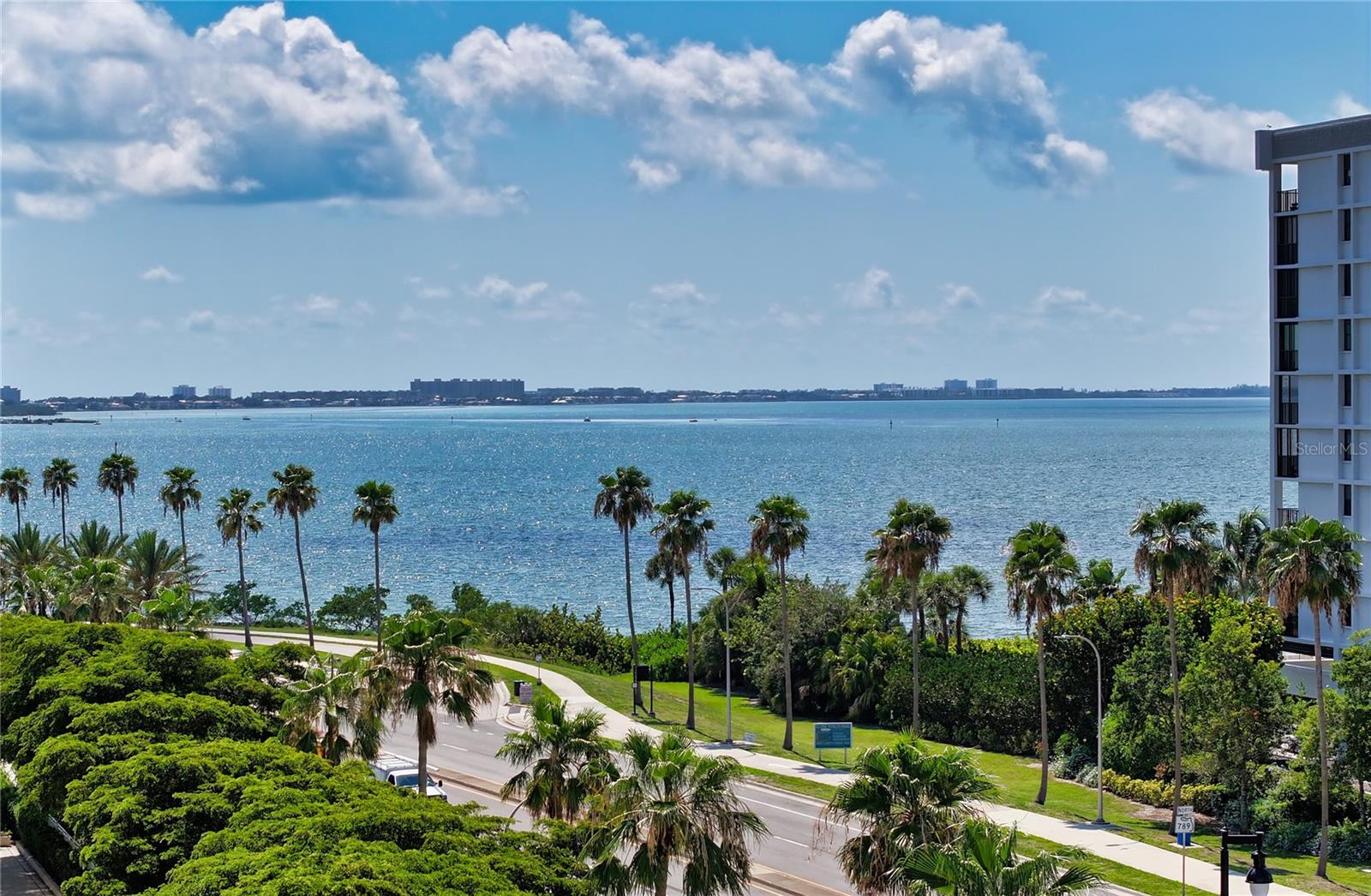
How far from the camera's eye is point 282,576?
412ft

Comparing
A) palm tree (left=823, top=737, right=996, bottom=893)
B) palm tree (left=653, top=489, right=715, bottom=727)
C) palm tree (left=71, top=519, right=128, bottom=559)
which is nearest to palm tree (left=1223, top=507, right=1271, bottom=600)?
palm tree (left=653, top=489, right=715, bottom=727)

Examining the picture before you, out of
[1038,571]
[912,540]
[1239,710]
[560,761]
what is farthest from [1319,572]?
[560,761]

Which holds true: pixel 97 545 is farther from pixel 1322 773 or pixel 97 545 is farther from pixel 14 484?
pixel 1322 773

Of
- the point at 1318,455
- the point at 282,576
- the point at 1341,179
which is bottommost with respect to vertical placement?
the point at 282,576

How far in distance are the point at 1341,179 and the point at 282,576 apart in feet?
319

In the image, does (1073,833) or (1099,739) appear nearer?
(1073,833)

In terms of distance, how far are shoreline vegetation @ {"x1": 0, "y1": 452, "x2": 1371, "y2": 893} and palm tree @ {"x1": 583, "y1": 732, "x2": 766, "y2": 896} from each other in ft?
0.49

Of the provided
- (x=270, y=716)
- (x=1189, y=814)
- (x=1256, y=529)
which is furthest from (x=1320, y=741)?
(x=270, y=716)

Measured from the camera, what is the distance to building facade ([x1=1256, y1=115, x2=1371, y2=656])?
5709 cm

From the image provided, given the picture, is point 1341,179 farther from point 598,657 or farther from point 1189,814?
point 598,657

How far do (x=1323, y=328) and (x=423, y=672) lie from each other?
A: 144 ft

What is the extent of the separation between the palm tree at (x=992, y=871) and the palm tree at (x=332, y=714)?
1847 centimetres

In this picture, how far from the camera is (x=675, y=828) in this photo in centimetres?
2395

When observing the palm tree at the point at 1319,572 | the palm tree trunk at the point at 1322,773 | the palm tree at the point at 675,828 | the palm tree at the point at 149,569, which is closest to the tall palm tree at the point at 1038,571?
the palm tree at the point at 1319,572
